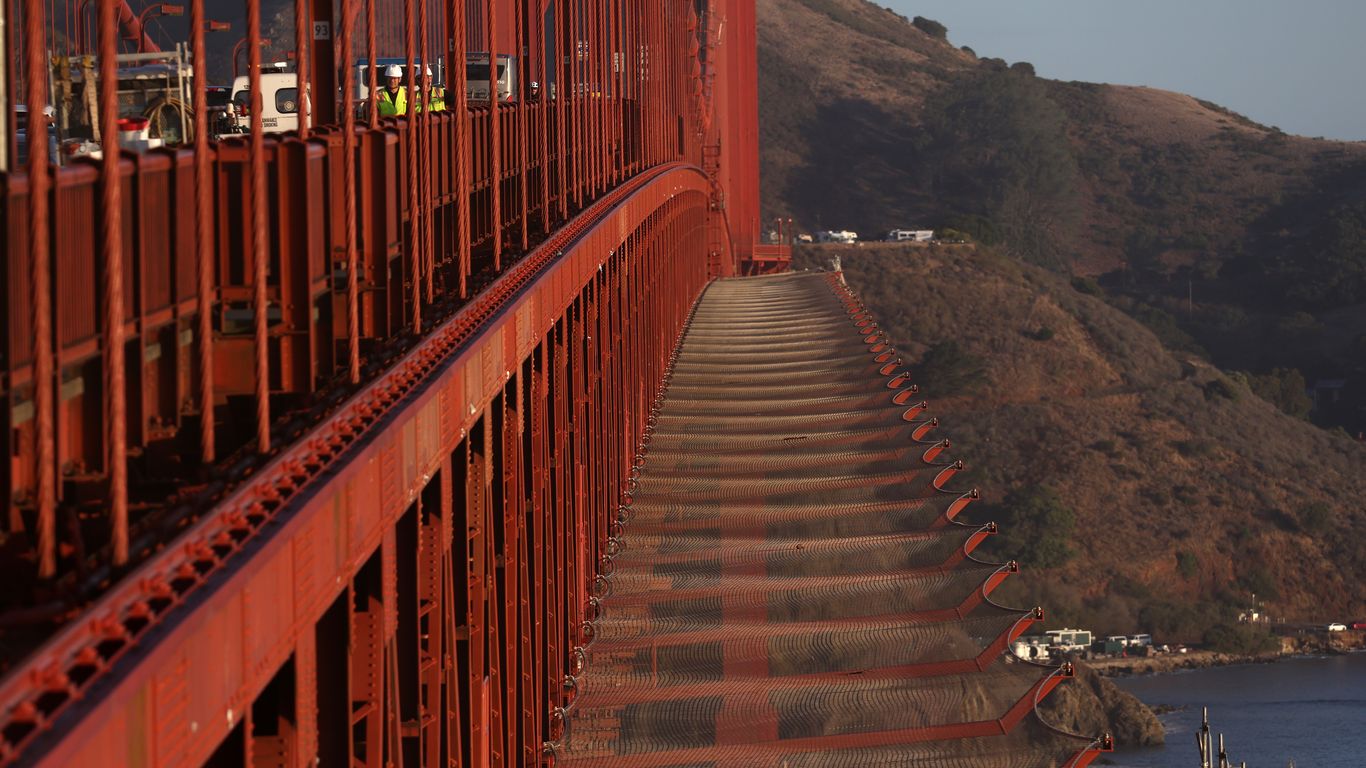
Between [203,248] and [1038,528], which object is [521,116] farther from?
[1038,528]

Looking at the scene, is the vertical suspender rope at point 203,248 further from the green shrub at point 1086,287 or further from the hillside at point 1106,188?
the green shrub at point 1086,287

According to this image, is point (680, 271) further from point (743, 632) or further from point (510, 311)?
point (510, 311)

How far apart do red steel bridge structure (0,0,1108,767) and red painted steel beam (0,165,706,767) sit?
0.05ft

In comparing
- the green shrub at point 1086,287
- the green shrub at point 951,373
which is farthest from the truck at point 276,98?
the green shrub at point 1086,287

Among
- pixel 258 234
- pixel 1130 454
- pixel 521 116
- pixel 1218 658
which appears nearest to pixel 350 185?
pixel 258 234

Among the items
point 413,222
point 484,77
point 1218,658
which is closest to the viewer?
point 413,222

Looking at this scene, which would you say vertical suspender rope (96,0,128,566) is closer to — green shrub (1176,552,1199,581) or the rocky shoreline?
the rocky shoreline

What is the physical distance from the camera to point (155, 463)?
7633mm

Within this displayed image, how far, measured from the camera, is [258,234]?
8047 mm

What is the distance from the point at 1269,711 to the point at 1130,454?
2703 centimetres

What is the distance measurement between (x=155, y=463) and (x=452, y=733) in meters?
3.51

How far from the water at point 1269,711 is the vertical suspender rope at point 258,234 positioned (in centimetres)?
6008

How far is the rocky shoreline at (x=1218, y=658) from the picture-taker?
84375 millimetres

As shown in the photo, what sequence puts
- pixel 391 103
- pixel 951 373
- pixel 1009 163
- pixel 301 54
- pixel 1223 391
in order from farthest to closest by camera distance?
pixel 1009 163 → pixel 1223 391 → pixel 951 373 → pixel 391 103 → pixel 301 54
